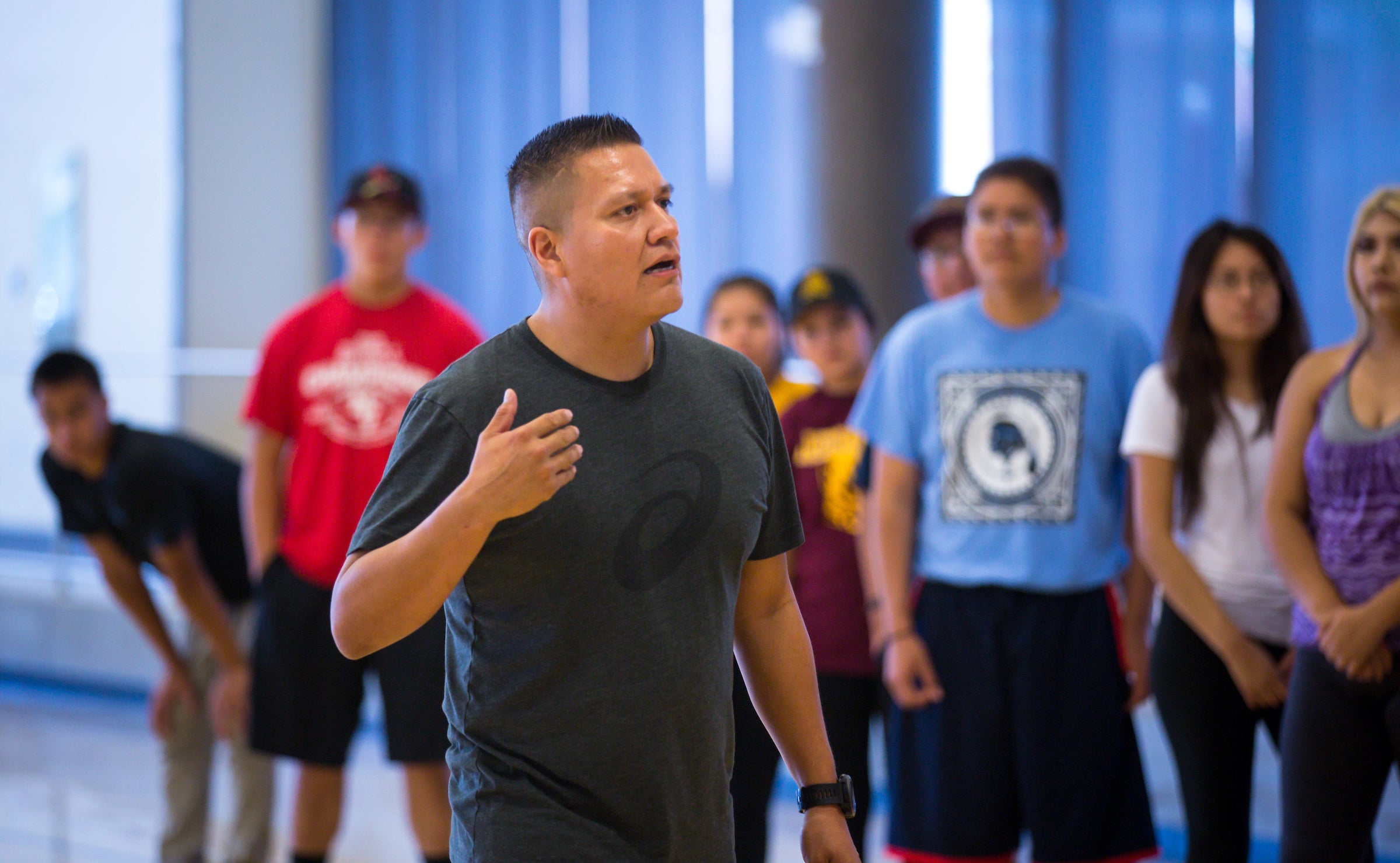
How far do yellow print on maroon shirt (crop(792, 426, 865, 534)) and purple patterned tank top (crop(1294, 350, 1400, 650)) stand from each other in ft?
3.22

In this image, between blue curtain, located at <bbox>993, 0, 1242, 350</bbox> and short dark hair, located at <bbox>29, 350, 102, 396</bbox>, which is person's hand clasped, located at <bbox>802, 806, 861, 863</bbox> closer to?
short dark hair, located at <bbox>29, 350, 102, 396</bbox>

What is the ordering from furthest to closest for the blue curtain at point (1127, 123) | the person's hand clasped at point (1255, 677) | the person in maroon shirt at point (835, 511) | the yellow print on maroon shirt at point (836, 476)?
the blue curtain at point (1127, 123) → the yellow print on maroon shirt at point (836, 476) → the person in maroon shirt at point (835, 511) → the person's hand clasped at point (1255, 677)

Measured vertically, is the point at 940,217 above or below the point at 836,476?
above

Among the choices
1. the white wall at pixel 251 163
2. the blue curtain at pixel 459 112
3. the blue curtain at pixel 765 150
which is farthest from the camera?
the white wall at pixel 251 163

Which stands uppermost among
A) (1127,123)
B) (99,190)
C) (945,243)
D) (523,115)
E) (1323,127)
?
(523,115)

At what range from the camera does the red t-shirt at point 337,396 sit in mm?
3086

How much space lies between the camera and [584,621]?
1.53 metres

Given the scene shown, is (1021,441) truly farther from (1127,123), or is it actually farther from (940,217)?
(1127,123)

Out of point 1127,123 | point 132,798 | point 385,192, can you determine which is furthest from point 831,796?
point 132,798

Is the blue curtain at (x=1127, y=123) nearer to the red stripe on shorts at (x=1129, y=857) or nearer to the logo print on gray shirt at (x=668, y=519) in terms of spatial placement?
the red stripe on shorts at (x=1129, y=857)

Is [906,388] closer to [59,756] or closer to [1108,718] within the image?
[1108,718]

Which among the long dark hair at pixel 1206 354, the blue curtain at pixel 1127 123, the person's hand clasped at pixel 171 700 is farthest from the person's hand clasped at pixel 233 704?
the blue curtain at pixel 1127 123

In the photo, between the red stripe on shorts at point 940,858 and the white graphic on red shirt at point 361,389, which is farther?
the white graphic on red shirt at point 361,389

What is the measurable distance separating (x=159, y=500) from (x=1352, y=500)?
2.86 m
